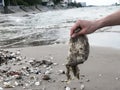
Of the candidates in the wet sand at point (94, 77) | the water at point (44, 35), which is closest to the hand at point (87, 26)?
the wet sand at point (94, 77)

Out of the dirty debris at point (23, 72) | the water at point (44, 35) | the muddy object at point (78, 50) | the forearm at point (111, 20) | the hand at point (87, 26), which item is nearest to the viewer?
the forearm at point (111, 20)

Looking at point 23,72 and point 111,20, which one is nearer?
point 111,20

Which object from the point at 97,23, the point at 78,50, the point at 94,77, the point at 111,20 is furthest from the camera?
the point at 94,77

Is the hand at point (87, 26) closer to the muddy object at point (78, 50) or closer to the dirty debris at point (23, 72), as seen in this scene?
the muddy object at point (78, 50)

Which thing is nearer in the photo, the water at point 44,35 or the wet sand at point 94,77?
the wet sand at point 94,77

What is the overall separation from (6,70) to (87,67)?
158cm

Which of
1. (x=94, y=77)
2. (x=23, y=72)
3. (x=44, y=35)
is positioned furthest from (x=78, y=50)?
(x=44, y=35)

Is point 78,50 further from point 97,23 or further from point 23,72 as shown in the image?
point 23,72

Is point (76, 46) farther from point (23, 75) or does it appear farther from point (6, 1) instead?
point (6, 1)

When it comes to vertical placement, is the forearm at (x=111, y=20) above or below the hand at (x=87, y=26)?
above

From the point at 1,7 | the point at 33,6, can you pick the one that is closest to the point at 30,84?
the point at 1,7

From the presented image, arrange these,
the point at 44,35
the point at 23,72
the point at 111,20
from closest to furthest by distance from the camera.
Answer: the point at 111,20
the point at 23,72
the point at 44,35

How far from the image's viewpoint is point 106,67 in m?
6.42

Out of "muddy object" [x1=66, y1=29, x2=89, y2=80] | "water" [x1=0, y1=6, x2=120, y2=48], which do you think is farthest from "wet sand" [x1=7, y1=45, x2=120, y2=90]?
"water" [x1=0, y1=6, x2=120, y2=48]
